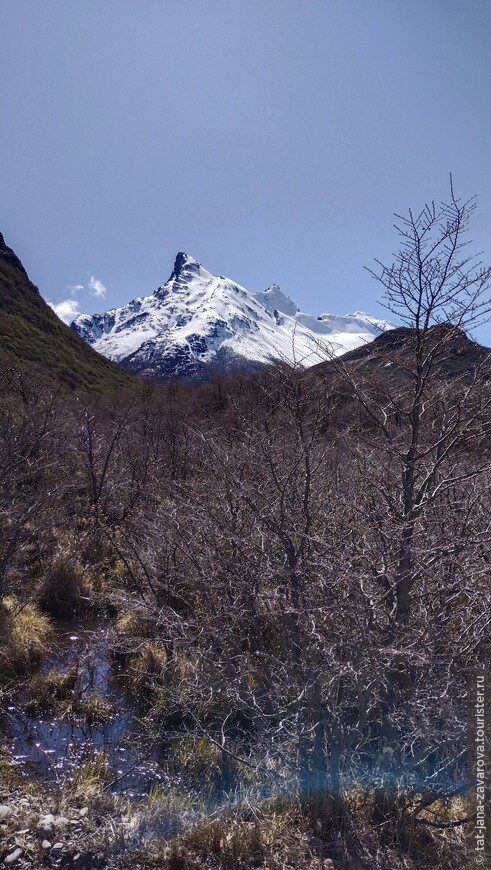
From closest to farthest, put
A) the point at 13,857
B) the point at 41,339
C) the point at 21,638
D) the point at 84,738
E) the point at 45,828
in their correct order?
the point at 13,857 → the point at 45,828 → the point at 84,738 → the point at 21,638 → the point at 41,339

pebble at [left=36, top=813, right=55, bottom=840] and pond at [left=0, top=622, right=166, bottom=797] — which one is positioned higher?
pebble at [left=36, top=813, right=55, bottom=840]

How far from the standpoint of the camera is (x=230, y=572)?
4055 millimetres

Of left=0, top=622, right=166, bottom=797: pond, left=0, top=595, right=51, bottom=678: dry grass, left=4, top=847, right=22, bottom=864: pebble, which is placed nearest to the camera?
left=4, top=847, right=22, bottom=864: pebble

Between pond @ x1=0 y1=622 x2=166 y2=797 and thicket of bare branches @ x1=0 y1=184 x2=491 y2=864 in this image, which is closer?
thicket of bare branches @ x1=0 y1=184 x2=491 y2=864

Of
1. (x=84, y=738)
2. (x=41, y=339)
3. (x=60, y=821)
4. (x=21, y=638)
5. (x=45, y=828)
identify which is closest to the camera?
(x=45, y=828)

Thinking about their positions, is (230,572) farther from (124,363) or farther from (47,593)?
(124,363)

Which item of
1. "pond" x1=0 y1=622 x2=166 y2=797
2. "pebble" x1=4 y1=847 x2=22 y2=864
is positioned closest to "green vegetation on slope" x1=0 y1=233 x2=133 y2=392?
"pond" x1=0 y1=622 x2=166 y2=797

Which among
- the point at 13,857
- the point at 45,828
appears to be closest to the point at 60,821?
the point at 45,828

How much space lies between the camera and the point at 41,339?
1495 inches

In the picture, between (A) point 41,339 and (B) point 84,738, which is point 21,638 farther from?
(A) point 41,339

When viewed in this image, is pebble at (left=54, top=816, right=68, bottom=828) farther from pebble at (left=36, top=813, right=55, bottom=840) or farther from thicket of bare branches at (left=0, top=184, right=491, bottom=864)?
thicket of bare branches at (left=0, top=184, right=491, bottom=864)

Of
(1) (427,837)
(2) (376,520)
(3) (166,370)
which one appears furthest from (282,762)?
(3) (166,370)

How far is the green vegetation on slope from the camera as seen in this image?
34312 millimetres

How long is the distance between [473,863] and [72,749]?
3322 mm
